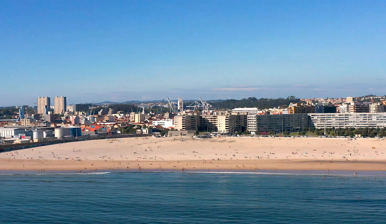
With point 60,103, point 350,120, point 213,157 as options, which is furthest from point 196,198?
point 60,103

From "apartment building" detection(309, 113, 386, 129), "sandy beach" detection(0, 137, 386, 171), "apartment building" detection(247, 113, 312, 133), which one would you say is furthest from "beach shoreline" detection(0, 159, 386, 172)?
"apartment building" detection(309, 113, 386, 129)

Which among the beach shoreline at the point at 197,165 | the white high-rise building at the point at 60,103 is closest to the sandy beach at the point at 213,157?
the beach shoreline at the point at 197,165

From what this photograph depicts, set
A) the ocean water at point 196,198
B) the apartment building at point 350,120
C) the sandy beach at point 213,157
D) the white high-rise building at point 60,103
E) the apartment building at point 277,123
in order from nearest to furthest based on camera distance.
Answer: the ocean water at point 196,198 < the sandy beach at point 213,157 < the apartment building at point 277,123 < the apartment building at point 350,120 < the white high-rise building at point 60,103

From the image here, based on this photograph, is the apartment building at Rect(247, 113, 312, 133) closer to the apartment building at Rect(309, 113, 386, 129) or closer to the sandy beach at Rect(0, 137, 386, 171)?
the apartment building at Rect(309, 113, 386, 129)

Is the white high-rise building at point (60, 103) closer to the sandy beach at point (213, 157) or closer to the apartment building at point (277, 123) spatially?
the apartment building at point (277, 123)

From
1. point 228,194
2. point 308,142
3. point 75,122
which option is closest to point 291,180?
point 228,194
